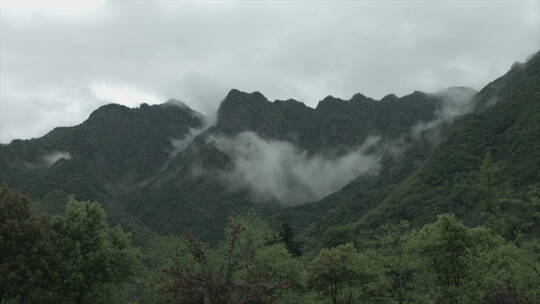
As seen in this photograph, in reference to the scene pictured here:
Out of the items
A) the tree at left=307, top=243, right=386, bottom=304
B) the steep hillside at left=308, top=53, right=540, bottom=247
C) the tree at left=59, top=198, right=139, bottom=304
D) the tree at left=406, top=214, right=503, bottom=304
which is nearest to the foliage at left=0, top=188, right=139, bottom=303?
the tree at left=59, top=198, right=139, bottom=304

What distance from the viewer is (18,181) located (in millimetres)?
188500

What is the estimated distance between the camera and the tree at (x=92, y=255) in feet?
109

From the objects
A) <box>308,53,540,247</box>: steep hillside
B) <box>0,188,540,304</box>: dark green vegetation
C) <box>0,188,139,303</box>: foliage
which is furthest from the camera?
<box>308,53,540,247</box>: steep hillside

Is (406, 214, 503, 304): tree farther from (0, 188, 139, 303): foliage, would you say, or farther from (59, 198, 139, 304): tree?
(0, 188, 139, 303): foliage

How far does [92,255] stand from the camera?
111 ft

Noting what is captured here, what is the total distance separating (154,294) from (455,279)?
26.3 metres

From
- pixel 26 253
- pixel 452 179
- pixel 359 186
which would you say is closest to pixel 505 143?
pixel 452 179

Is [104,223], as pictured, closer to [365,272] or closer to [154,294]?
[154,294]

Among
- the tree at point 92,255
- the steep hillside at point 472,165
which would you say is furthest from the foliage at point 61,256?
the steep hillside at point 472,165

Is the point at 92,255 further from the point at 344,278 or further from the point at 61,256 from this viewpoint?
the point at 344,278

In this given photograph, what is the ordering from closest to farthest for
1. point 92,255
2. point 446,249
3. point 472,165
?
point 92,255 → point 446,249 → point 472,165

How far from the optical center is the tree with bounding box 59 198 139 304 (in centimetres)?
3322

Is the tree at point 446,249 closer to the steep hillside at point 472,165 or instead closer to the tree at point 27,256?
the tree at point 27,256

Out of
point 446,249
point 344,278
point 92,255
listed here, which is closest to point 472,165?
point 446,249
